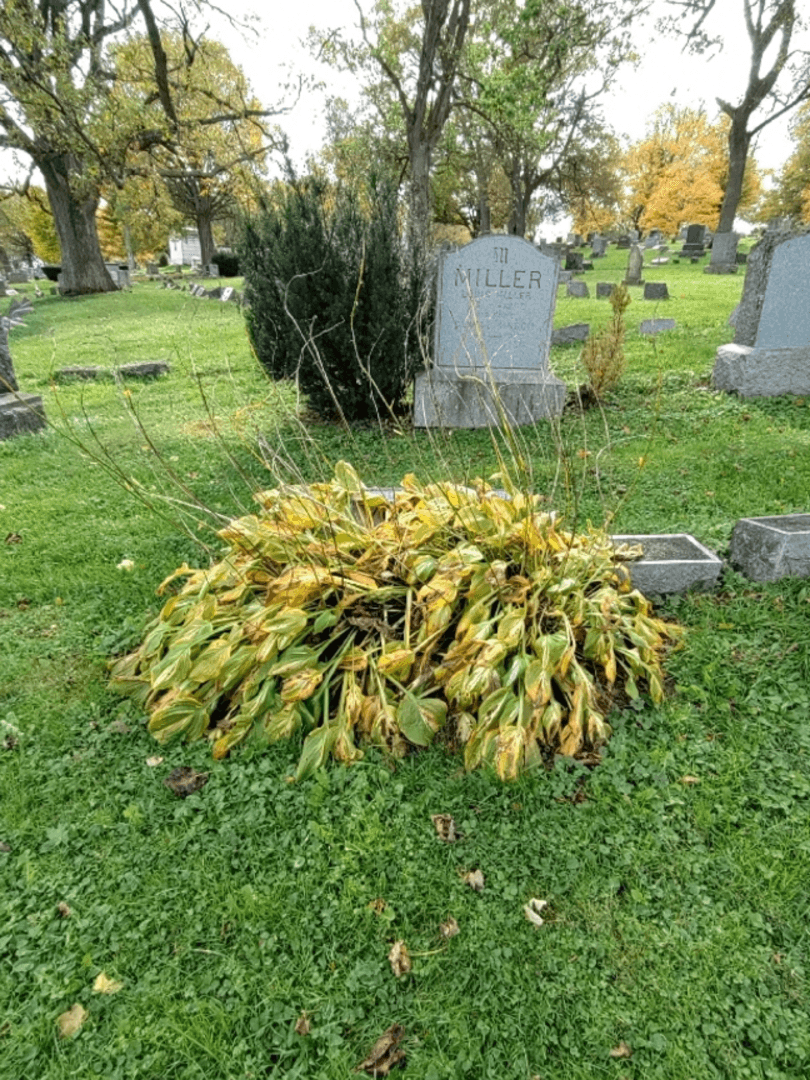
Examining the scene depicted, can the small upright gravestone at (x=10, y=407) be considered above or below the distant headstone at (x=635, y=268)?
below

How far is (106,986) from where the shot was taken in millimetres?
1737

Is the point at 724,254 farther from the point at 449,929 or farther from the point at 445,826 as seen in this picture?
the point at 449,929

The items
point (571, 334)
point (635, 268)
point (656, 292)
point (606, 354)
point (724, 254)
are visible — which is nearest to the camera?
point (606, 354)

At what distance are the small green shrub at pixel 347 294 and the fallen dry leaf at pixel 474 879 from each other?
4631mm

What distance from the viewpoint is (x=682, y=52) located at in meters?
19.4

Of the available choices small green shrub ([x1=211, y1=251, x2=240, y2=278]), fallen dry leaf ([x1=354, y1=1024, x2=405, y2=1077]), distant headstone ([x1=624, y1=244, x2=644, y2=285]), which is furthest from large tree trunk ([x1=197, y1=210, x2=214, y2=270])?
fallen dry leaf ([x1=354, y1=1024, x2=405, y2=1077])

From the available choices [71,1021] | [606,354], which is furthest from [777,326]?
[71,1021]

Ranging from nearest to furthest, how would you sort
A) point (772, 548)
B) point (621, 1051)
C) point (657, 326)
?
point (621, 1051) → point (772, 548) → point (657, 326)

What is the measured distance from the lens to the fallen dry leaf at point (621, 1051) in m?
1.59

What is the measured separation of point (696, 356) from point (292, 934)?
8.96m

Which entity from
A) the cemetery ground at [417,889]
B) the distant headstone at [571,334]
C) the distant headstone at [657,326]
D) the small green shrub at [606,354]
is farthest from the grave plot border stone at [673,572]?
the distant headstone at [657,326]

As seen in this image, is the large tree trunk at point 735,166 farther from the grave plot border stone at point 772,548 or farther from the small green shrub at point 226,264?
the small green shrub at point 226,264

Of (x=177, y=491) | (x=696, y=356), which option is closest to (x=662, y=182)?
(x=696, y=356)

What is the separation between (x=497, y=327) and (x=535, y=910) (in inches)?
221
